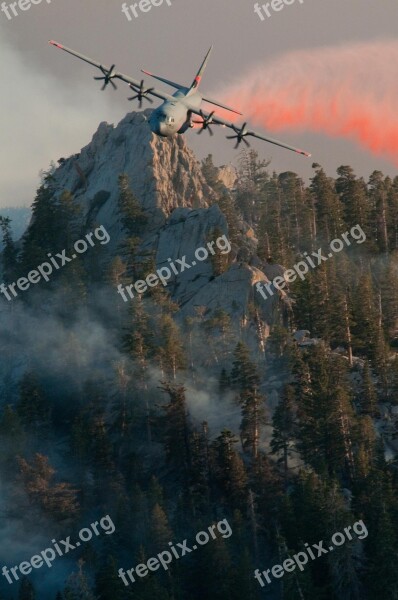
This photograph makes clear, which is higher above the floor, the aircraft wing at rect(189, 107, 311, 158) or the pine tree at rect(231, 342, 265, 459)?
the aircraft wing at rect(189, 107, 311, 158)

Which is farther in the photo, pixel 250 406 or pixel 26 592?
pixel 250 406

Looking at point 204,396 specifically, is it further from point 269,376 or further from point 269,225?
point 269,225

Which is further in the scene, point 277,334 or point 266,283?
point 266,283

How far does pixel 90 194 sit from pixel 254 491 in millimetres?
49542

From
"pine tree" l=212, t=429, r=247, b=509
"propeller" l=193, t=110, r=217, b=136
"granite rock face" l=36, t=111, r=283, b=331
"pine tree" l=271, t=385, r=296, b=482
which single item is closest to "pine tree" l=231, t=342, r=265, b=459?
"pine tree" l=271, t=385, r=296, b=482

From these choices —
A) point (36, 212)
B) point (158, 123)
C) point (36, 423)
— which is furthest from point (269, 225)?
point (158, 123)

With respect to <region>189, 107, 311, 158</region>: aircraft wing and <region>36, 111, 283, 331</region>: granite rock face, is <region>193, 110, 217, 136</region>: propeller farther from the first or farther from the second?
<region>36, 111, 283, 331</region>: granite rock face

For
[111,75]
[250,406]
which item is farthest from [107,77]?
[250,406]

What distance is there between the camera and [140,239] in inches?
4277

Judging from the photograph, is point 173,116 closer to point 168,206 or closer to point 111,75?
point 111,75

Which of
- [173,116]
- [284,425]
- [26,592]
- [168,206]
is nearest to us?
[173,116]

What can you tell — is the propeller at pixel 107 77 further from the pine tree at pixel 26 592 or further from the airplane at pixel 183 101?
the pine tree at pixel 26 592

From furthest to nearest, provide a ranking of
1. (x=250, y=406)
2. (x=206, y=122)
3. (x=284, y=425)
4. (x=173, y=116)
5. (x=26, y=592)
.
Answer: (x=250, y=406) → (x=284, y=425) → (x=206, y=122) → (x=26, y=592) → (x=173, y=116)

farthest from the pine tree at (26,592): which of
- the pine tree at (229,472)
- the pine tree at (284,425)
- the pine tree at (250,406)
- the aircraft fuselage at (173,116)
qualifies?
the aircraft fuselage at (173,116)
